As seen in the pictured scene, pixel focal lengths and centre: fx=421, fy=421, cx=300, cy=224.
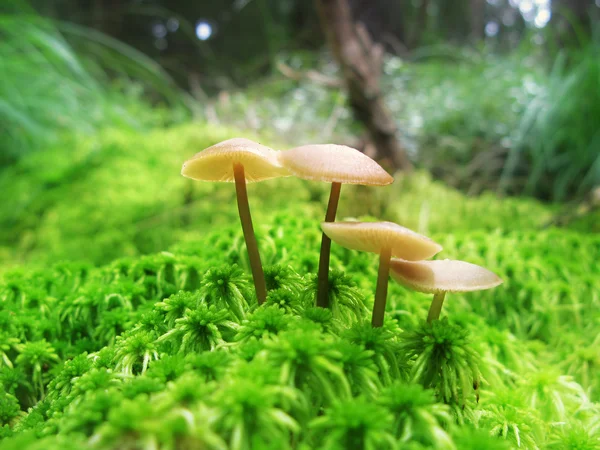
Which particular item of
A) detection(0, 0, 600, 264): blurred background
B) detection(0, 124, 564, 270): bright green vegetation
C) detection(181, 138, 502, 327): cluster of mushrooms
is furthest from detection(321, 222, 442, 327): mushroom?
detection(0, 0, 600, 264): blurred background

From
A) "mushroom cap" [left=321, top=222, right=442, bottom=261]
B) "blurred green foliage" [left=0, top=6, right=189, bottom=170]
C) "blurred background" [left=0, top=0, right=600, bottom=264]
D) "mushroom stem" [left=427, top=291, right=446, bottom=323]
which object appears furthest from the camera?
"blurred green foliage" [left=0, top=6, right=189, bottom=170]

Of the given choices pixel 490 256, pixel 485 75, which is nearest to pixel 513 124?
pixel 485 75

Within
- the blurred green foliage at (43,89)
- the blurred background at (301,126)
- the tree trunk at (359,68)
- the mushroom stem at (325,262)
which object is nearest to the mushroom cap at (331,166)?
the mushroom stem at (325,262)

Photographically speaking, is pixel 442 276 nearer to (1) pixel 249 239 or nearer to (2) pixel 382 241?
(2) pixel 382 241

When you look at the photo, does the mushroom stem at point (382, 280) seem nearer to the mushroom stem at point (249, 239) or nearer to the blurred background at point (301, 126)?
the mushroom stem at point (249, 239)

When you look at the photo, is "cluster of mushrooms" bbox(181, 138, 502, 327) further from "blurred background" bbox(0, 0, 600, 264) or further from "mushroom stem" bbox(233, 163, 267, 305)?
"blurred background" bbox(0, 0, 600, 264)

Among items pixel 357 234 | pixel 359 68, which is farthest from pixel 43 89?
pixel 357 234

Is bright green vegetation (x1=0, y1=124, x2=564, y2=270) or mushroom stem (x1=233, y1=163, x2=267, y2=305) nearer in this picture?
mushroom stem (x1=233, y1=163, x2=267, y2=305)
